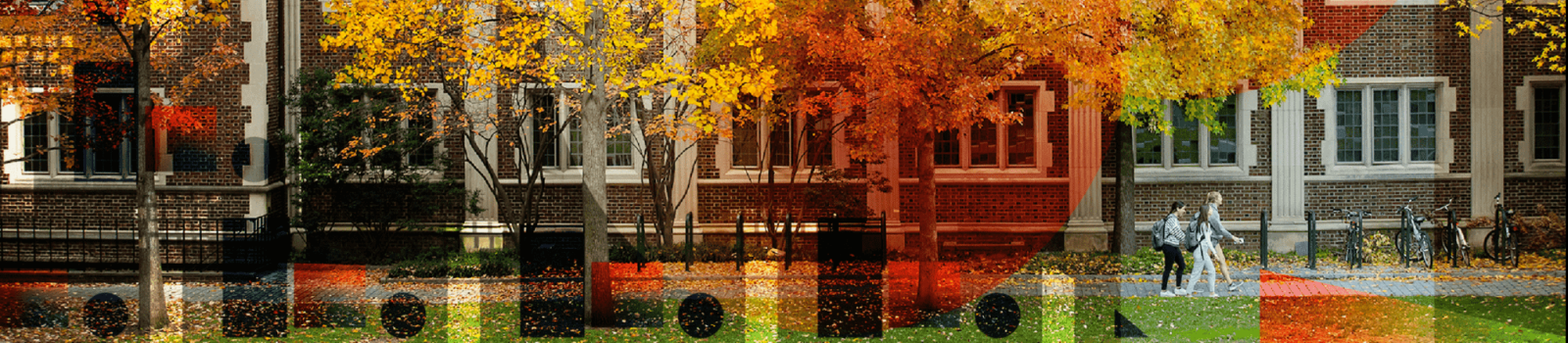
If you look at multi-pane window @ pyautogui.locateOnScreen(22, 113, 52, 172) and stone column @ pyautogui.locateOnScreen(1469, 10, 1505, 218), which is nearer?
multi-pane window @ pyautogui.locateOnScreen(22, 113, 52, 172)

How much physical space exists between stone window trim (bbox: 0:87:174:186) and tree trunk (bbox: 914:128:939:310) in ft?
37.3

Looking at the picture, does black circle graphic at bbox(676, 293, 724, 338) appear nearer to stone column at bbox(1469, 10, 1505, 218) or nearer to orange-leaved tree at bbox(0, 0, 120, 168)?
orange-leaved tree at bbox(0, 0, 120, 168)

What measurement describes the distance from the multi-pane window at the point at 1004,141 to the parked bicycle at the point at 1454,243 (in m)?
5.91

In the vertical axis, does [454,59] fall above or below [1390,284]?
above

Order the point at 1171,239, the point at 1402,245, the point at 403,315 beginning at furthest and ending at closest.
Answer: the point at 1402,245, the point at 1171,239, the point at 403,315

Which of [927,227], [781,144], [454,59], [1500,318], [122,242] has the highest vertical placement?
[454,59]

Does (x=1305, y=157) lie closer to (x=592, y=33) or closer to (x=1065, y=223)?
(x=1065, y=223)

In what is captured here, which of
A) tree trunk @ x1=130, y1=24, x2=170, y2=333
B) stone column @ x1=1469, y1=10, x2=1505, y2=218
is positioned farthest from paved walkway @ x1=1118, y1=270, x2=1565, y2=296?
tree trunk @ x1=130, y1=24, x2=170, y2=333

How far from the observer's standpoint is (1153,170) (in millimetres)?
17844

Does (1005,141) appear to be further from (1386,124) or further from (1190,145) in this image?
(1386,124)

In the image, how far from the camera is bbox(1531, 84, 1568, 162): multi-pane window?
695 inches

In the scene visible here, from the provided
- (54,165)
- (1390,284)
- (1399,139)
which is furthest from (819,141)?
(54,165)

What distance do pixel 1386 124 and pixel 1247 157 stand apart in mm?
2239

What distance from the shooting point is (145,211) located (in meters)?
11.7
